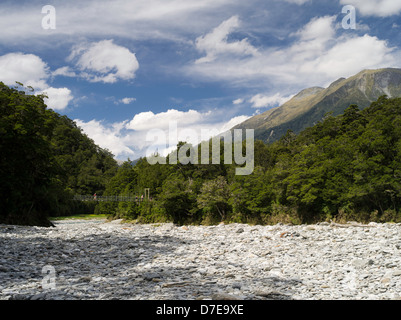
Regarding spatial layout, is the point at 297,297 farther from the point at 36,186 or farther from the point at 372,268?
the point at 36,186

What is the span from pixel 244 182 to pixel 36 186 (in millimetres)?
22481

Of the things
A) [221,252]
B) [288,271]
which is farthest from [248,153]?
[288,271]

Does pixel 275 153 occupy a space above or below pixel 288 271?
above

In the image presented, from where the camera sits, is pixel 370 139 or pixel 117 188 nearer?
pixel 370 139

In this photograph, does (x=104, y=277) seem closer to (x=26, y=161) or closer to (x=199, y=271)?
(x=199, y=271)

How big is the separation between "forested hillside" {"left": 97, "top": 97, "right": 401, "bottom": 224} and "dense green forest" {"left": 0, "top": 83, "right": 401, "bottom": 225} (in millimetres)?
93

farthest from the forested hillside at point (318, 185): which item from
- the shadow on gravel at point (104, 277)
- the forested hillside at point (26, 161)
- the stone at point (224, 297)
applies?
the stone at point (224, 297)

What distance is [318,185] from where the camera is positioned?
2923 centimetres

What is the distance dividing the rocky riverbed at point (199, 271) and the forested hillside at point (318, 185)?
1562 cm

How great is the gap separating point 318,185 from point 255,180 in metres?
7.54

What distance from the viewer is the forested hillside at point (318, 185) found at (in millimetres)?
26234

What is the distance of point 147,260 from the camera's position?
10102 millimetres

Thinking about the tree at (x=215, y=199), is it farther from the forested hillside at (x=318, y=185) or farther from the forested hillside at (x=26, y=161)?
the forested hillside at (x=26, y=161)
